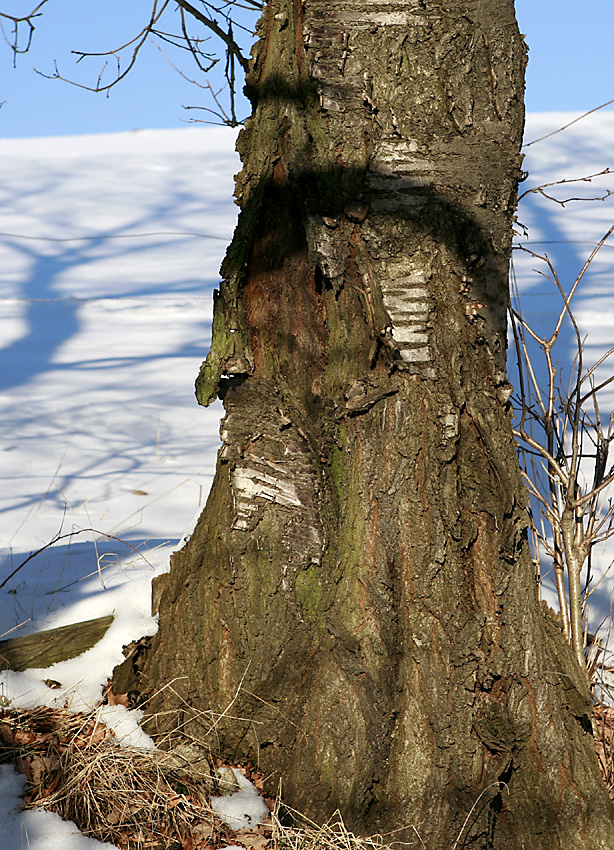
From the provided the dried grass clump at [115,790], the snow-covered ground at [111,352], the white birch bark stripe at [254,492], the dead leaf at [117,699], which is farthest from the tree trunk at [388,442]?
the snow-covered ground at [111,352]

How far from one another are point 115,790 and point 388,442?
1072mm

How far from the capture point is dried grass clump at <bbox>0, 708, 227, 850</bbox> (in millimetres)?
1710

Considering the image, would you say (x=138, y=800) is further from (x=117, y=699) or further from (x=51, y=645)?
(x=51, y=645)

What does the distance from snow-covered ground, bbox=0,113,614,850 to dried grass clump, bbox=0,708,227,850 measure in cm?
5

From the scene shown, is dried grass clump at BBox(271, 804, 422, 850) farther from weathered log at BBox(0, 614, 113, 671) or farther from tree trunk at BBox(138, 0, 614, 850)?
weathered log at BBox(0, 614, 113, 671)

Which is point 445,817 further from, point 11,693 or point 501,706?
point 11,693

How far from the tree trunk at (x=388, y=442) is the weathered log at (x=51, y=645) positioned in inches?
25.6

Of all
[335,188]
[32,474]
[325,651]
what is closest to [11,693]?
[325,651]

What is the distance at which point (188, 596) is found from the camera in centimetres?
198

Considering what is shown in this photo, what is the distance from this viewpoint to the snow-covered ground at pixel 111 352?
9.53 feet

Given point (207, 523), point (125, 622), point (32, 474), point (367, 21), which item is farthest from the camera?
point (32, 474)

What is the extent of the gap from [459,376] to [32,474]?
14.2 feet

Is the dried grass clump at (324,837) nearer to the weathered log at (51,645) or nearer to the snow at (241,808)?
the snow at (241,808)

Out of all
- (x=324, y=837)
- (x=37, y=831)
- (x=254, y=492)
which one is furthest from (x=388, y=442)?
(x=37, y=831)
